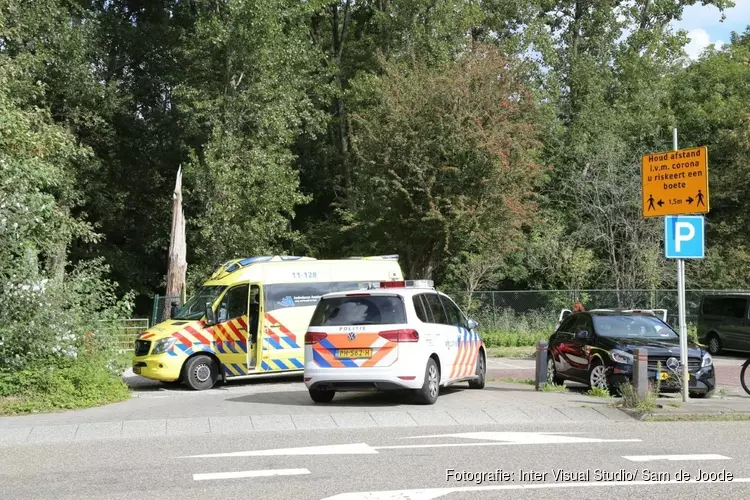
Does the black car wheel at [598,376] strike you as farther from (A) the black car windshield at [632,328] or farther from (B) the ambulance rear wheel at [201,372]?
(B) the ambulance rear wheel at [201,372]

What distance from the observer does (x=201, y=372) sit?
1747 centimetres

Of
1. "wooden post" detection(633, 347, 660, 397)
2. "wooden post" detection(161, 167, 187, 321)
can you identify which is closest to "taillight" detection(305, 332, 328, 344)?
"wooden post" detection(633, 347, 660, 397)

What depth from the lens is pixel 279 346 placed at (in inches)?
707

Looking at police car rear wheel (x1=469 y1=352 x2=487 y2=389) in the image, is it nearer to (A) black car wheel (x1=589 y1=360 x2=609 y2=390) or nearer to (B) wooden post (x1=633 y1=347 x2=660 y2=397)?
(A) black car wheel (x1=589 y1=360 x2=609 y2=390)

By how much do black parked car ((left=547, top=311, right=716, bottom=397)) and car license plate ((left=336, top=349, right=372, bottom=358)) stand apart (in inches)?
184

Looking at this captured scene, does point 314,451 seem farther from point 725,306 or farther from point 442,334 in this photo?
point 725,306

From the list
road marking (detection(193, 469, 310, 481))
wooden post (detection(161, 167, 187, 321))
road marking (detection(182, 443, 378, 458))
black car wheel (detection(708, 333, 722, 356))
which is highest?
wooden post (detection(161, 167, 187, 321))

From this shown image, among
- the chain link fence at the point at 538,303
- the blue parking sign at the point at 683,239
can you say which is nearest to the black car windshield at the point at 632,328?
the blue parking sign at the point at 683,239

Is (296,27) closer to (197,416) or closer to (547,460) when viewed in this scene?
(197,416)

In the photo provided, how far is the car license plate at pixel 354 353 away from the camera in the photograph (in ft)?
41.6

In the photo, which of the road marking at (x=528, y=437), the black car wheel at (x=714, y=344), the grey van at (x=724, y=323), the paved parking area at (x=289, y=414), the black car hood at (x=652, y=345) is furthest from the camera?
the black car wheel at (x=714, y=344)

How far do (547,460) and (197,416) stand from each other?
5.55m

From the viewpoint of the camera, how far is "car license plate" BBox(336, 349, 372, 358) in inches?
499

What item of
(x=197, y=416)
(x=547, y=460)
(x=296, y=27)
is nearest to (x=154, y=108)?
(x=296, y=27)
